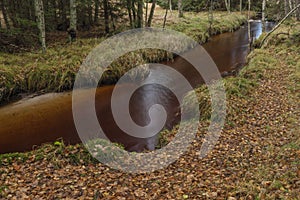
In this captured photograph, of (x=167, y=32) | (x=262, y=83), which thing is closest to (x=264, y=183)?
(x=262, y=83)

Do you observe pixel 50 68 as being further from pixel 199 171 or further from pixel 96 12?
pixel 199 171

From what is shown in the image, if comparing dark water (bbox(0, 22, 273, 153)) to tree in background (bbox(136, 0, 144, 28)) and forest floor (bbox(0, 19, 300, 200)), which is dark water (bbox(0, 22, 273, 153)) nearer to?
forest floor (bbox(0, 19, 300, 200))

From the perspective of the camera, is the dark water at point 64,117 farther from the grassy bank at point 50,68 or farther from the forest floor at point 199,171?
the forest floor at point 199,171

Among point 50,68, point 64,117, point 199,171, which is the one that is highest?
point 50,68

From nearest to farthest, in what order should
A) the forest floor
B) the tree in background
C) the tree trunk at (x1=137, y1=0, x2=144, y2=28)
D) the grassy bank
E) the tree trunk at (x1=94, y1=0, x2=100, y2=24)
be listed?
the forest floor, the grassy bank, the tree trunk at (x1=94, y1=0, x2=100, y2=24), the tree in background, the tree trunk at (x1=137, y1=0, x2=144, y2=28)

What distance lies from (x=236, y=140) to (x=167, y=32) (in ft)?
44.7

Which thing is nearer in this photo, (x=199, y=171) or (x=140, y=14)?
(x=199, y=171)

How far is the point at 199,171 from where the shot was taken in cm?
637

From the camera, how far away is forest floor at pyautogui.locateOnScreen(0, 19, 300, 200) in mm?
5324

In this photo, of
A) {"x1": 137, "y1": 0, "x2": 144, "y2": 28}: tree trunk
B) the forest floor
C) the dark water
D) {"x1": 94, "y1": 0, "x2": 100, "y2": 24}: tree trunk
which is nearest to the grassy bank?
the dark water

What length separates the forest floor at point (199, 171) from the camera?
5.32 m

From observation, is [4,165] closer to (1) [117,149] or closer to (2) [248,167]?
(1) [117,149]

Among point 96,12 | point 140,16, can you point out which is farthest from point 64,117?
point 96,12

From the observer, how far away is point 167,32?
779 inches
